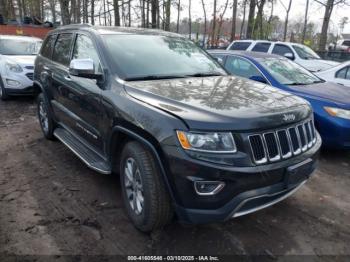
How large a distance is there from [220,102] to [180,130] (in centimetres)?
54

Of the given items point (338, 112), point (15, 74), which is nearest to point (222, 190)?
point (338, 112)

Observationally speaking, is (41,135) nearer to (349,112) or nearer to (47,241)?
(47,241)

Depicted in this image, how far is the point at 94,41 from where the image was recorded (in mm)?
3863

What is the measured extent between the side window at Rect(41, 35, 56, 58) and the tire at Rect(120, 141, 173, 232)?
3.05 meters

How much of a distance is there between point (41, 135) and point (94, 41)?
9.44 ft

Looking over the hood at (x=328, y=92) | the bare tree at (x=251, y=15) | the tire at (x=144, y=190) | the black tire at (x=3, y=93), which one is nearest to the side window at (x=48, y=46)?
the tire at (x=144, y=190)

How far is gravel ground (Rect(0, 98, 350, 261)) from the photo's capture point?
294cm

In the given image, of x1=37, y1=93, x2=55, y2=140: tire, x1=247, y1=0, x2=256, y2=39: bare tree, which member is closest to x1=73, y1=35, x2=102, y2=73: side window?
x1=37, y1=93, x2=55, y2=140: tire

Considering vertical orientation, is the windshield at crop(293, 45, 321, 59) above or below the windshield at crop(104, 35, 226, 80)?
below

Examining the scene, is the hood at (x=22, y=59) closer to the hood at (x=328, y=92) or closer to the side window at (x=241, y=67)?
the side window at (x=241, y=67)

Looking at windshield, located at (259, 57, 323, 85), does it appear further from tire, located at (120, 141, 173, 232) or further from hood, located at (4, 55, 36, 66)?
hood, located at (4, 55, 36, 66)

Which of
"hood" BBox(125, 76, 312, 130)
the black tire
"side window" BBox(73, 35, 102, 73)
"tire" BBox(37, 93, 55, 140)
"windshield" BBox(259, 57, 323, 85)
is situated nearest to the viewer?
"hood" BBox(125, 76, 312, 130)

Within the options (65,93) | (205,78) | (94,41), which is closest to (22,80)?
(65,93)

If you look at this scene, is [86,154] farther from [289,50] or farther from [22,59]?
[289,50]
